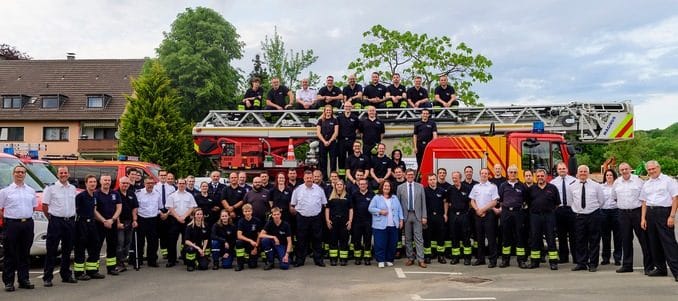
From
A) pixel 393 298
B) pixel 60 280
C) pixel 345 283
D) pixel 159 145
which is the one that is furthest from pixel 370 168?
pixel 159 145

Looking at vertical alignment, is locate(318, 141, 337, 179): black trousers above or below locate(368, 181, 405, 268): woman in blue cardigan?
above

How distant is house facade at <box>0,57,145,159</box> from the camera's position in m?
41.3

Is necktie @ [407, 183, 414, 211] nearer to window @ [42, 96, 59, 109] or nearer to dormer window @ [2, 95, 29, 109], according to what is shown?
window @ [42, 96, 59, 109]

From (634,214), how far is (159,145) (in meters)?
25.9

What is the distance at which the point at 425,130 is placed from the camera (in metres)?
13.1

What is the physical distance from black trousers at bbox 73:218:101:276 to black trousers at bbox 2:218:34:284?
76 cm

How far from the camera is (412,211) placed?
438 inches

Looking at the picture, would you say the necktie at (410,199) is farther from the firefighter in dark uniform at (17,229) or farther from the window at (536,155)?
the firefighter in dark uniform at (17,229)

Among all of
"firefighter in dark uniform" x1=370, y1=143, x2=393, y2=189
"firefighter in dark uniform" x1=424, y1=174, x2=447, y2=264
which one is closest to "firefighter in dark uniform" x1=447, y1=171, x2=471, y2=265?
"firefighter in dark uniform" x1=424, y1=174, x2=447, y2=264

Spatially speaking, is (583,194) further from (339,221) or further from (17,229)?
(17,229)

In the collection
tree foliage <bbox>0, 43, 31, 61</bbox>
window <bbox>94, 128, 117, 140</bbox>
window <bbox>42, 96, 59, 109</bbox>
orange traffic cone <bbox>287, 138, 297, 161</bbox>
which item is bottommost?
orange traffic cone <bbox>287, 138, 297, 161</bbox>

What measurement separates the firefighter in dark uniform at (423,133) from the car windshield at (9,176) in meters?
7.31

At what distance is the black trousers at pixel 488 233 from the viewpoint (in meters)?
10.8

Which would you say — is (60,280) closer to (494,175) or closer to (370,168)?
(370,168)
